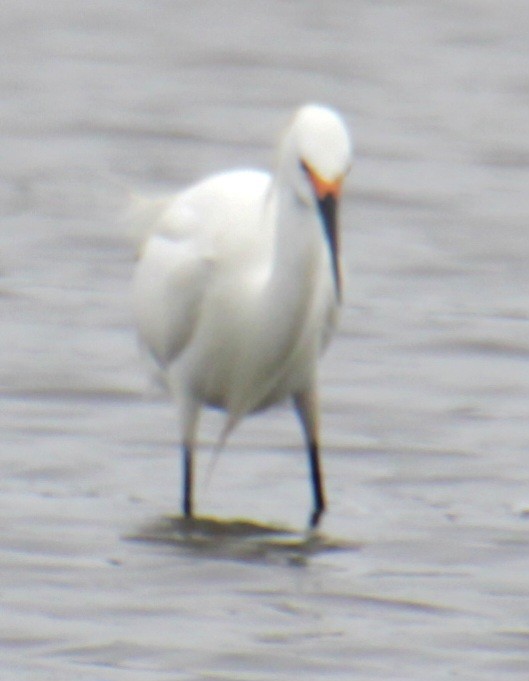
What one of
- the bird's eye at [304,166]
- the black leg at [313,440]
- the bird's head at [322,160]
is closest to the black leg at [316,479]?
the black leg at [313,440]

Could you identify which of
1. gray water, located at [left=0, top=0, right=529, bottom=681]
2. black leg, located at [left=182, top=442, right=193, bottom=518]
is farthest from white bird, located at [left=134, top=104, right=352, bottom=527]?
gray water, located at [left=0, top=0, right=529, bottom=681]

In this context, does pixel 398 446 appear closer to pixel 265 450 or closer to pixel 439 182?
pixel 265 450

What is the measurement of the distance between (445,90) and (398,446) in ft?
25.1

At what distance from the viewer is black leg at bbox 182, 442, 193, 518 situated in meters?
7.79

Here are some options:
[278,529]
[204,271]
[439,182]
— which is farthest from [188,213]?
[439,182]

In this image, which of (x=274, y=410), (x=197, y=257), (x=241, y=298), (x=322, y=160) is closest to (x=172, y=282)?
(x=197, y=257)

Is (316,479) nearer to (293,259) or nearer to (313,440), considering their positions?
(313,440)

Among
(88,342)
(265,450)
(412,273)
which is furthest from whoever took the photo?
(412,273)

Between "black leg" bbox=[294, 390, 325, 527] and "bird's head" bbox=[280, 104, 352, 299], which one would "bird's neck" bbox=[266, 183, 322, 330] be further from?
"black leg" bbox=[294, 390, 325, 527]

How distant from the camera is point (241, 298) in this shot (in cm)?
735

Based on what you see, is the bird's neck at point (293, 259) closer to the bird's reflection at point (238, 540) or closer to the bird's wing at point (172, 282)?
the bird's wing at point (172, 282)

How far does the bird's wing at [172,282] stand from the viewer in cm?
748

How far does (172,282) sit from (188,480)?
0.70 m

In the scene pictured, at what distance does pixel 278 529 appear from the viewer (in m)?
7.64
